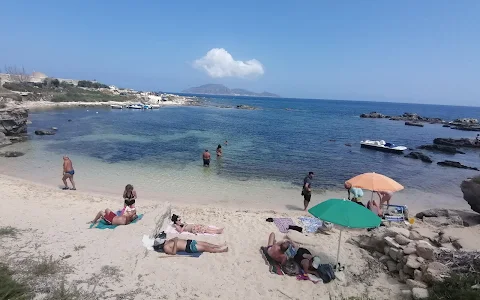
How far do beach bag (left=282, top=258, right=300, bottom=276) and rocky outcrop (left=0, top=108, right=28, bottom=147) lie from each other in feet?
83.3

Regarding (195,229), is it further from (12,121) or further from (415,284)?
(12,121)

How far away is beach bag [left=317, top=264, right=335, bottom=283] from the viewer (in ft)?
23.0

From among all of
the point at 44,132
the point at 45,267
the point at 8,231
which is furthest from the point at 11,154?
the point at 45,267

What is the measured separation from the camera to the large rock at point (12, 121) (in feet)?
83.2

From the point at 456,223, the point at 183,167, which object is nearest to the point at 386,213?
the point at 456,223

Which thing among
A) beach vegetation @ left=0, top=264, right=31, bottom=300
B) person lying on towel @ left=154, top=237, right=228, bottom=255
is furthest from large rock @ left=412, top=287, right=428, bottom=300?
beach vegetation @ left=0, top=264, right=31, bottom=300

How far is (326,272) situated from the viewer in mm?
7055

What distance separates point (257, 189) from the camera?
50.6 feet

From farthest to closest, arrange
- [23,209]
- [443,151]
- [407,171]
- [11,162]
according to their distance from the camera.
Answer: [443,151]
[407,171]
[11,162]
[23,209]

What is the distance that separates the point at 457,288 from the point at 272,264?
12.2 feet

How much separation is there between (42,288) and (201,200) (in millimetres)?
8192

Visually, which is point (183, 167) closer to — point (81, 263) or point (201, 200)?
point (201, 200)

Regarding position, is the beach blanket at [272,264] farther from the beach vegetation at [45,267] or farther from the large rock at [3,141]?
the large rock at [3,141]

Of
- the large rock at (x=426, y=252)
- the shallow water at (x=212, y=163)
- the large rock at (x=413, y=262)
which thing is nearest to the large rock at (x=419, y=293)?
the large rock at (x=413, y=262)
